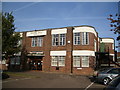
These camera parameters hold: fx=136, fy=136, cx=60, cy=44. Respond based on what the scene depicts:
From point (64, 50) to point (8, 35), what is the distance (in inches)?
374

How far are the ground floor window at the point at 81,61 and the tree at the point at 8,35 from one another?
370 inches

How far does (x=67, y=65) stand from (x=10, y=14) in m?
11.6

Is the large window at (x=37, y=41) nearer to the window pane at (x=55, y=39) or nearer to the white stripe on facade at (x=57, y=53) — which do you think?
the window pane at (x=55, y=39)

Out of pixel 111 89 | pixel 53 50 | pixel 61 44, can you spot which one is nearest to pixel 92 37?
pixel 61 44

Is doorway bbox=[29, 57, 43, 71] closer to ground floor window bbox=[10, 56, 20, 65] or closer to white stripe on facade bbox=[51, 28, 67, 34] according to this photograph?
ground floor window bbox=[10, 56, 20, 65]

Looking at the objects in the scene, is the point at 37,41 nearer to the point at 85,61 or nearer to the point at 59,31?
the point at 59,31

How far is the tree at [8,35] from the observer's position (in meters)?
17.0

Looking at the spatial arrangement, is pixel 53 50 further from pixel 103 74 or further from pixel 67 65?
pixel 103 74

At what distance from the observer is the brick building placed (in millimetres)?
22094

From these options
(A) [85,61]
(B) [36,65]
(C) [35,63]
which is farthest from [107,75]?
(C) [35,63]

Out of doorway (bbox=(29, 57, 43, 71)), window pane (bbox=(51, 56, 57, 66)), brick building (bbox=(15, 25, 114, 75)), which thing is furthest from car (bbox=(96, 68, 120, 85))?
doorway (bbox=(29, 57, 43, 71))

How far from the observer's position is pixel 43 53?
80.7 feet

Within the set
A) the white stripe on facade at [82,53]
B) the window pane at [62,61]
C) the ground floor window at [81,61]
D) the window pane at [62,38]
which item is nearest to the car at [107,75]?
the ground floor window at [81,61]

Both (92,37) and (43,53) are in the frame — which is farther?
(43,53)
